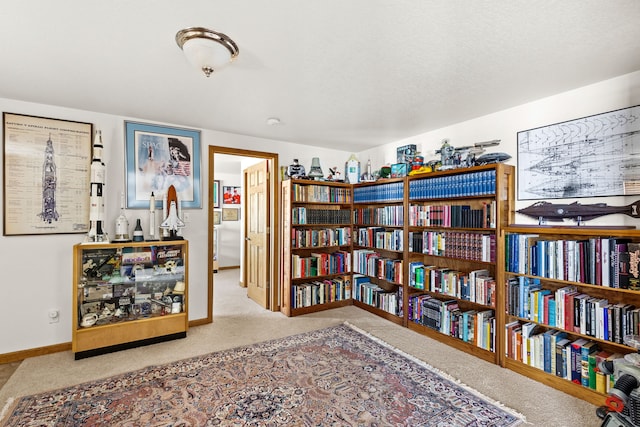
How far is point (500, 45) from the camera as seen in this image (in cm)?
185

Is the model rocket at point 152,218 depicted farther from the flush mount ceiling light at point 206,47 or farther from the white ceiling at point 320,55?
the flush mount ceiling light at point 206,47

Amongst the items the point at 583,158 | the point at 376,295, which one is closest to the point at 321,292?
the point at 376,295

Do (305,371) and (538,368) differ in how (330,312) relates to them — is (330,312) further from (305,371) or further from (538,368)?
(538,368)

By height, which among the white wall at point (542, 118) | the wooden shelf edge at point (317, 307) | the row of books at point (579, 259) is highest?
the white wall at point (542, 118)

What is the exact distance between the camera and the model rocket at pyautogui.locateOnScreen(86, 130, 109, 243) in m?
2.89

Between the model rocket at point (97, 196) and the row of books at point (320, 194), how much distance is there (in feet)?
6.88

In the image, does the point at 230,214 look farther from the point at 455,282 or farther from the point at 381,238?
the point at 455,282

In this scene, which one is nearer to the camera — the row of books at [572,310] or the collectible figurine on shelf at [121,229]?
the row of books at [572,310]

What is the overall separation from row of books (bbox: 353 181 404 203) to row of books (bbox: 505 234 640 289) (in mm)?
1387

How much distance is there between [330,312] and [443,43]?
11.2ft

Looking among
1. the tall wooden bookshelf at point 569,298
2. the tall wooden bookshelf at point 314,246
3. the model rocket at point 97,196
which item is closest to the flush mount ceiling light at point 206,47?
the model rocket at point 97,196

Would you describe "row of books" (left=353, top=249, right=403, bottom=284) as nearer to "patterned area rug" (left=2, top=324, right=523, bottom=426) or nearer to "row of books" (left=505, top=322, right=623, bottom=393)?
"patterned area rug" (left=2, top=324, right=523, bottom=426)

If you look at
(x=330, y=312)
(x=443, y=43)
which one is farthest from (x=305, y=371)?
(x=443, y=43)

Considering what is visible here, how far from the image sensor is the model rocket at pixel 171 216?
3.28m
